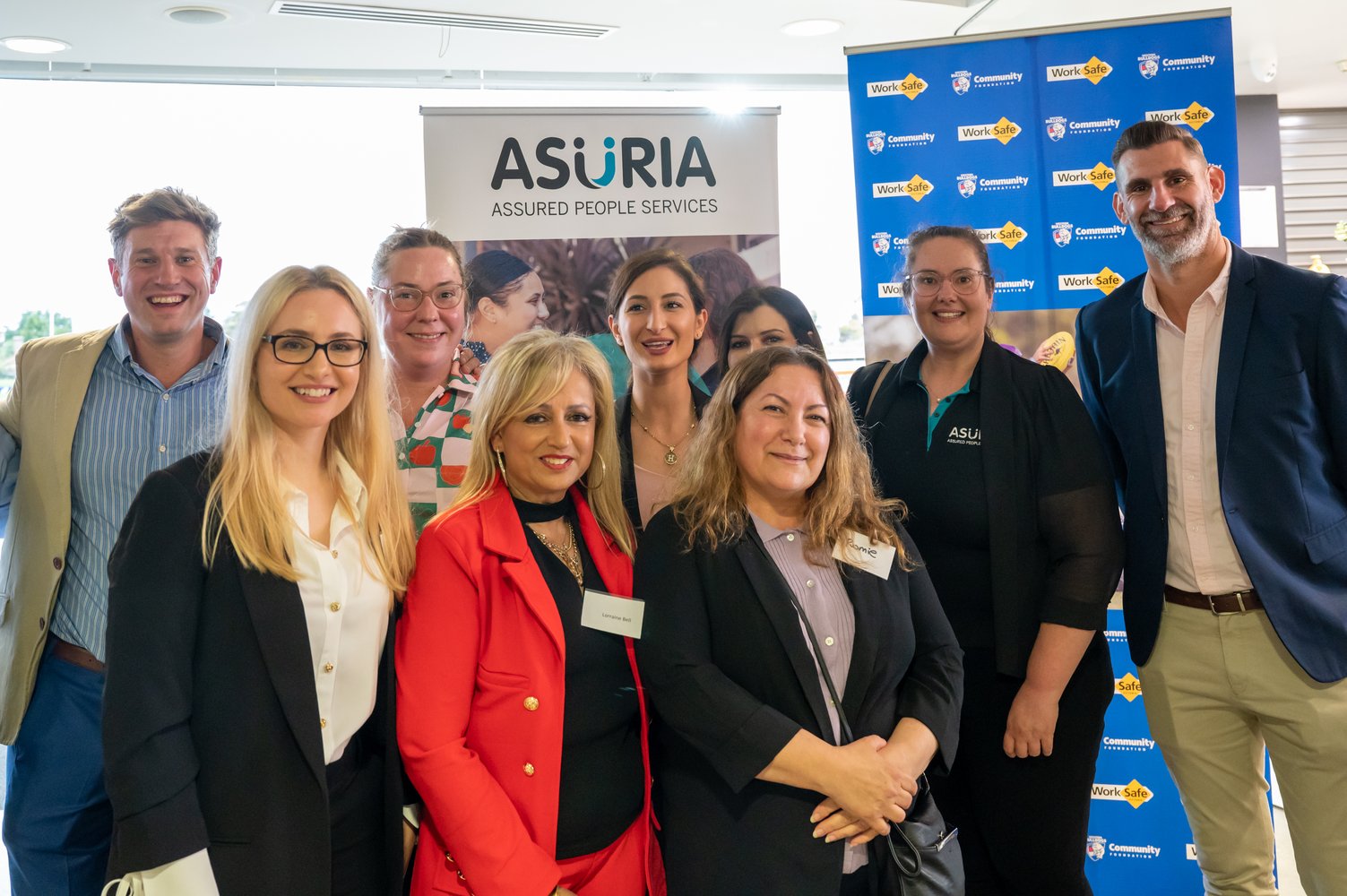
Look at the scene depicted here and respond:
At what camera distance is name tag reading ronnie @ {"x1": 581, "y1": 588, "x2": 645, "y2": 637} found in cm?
212

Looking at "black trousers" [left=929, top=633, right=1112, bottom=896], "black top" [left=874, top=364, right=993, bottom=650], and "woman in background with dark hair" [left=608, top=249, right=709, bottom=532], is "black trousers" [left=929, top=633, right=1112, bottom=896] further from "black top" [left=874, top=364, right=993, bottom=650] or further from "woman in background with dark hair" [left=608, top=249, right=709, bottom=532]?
"woman in background with dark hair" [left=608, top=249, right=709, bottom=532]

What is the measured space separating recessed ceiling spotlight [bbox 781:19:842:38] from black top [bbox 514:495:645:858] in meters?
4.47

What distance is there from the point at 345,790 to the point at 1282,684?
2.37 metres

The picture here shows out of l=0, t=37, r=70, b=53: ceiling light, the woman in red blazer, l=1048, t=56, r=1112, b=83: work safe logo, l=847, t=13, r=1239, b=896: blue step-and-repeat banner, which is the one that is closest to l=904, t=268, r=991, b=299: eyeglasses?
the woman in red blazer

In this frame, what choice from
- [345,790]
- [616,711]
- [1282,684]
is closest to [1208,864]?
[1282,684]

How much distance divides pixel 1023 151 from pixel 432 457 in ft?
9.05

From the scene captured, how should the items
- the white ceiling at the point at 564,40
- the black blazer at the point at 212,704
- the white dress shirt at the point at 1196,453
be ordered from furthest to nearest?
the white ceiling at the point at 564,40 < the white dress shirt at the point at 1196,453 < the black blazer at the point at 212,704

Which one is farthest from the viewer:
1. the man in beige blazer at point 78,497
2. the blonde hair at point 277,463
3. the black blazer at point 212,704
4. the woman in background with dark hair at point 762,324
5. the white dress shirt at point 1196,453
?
the woman in background with dark hair at point 762,324

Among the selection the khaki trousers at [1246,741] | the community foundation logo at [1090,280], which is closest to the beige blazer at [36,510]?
the khaki trousers at [1246,741]

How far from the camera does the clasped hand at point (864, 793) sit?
6.52ft

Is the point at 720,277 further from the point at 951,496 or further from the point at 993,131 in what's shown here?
the point at 951,496

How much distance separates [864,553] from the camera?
2199 millimetres

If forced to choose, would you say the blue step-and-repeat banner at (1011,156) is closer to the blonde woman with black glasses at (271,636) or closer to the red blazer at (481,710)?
the red blazer at (481,710)

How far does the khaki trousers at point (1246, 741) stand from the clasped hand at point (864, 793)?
1.17m
